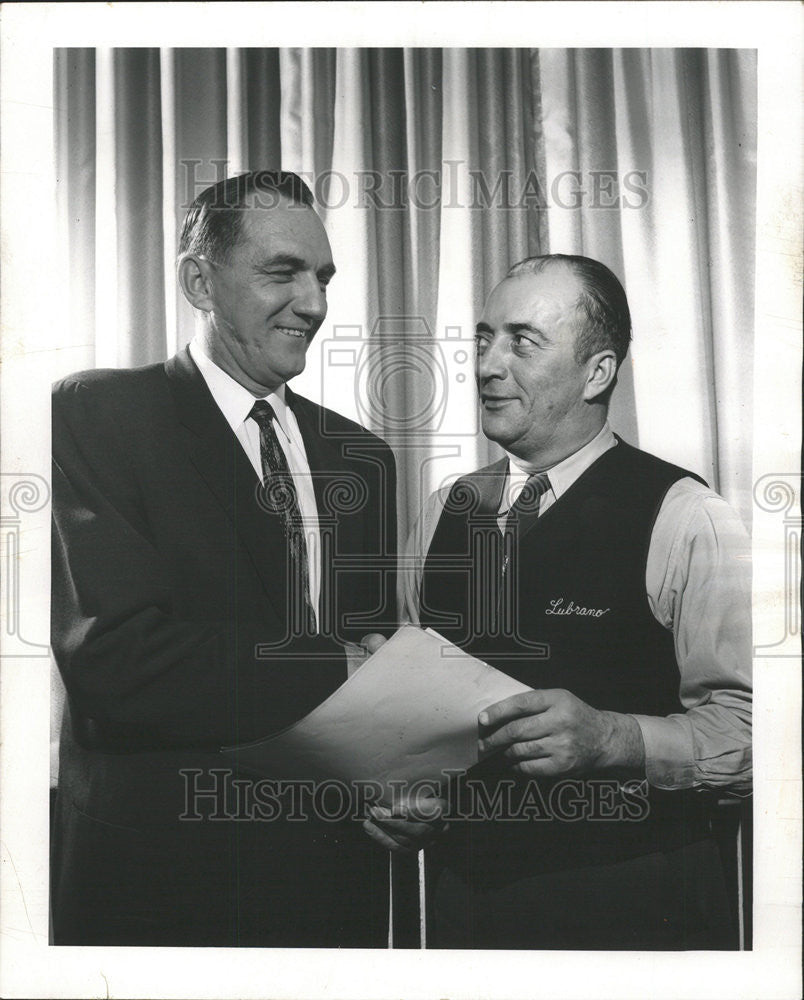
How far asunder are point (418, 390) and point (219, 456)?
17.7 inches

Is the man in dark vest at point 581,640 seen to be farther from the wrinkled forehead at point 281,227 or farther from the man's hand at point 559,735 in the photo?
the wrinkled forehead at point 281,227

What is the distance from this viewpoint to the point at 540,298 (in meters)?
2.17

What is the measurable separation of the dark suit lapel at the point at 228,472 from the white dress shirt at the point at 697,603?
0.28 metres

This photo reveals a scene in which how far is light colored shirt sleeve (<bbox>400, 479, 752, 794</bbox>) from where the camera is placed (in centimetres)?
215

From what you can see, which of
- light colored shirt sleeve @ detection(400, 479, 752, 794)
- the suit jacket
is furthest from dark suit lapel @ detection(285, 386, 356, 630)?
light colored shirt sleeve @ detection(400, 479, 752, 794)

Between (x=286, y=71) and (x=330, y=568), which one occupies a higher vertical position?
(x=286, y=71)

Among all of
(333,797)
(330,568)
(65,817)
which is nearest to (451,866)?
(333,797)

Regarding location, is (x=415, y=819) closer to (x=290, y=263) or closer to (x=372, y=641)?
(x=372, y=641)

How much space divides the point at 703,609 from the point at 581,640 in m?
0.27

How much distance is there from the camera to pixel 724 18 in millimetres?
2223

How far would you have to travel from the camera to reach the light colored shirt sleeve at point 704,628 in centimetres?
215

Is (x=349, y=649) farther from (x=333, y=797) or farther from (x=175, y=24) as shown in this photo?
(x=175, y=24)

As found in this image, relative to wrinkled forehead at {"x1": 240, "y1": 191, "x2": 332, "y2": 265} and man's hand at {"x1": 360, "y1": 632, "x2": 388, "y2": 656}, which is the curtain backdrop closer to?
wrinkled forehead at {"x1": 240, "y1": 191, "x2": 332, "y2": 265}

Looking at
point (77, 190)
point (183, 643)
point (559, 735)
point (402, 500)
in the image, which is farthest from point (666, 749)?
point (77, 190)
